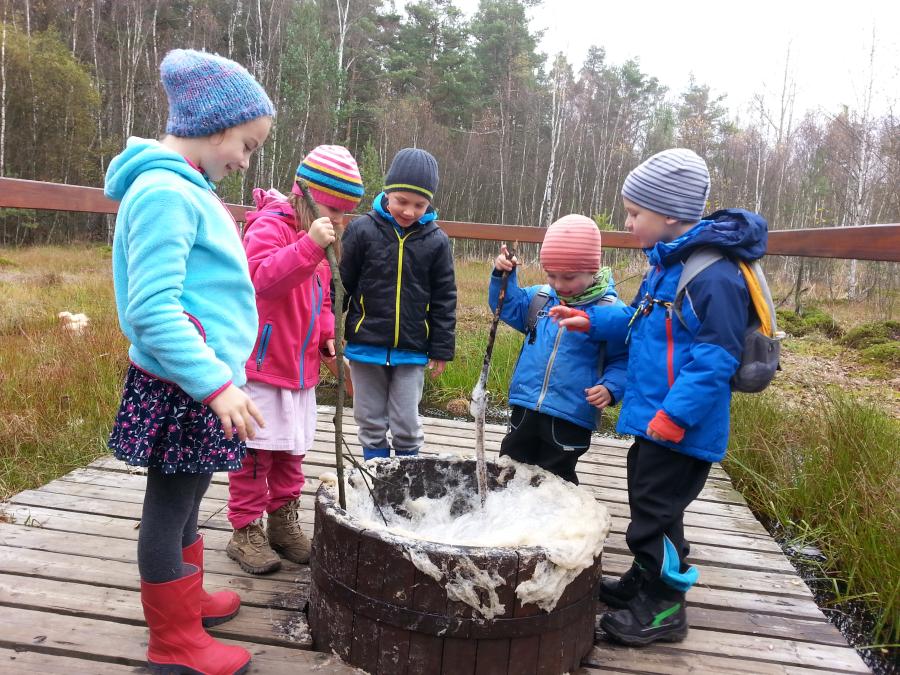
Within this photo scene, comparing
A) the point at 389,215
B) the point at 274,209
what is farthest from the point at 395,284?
the point at 274,209

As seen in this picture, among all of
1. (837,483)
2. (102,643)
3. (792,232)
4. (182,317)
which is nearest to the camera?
(182,317)

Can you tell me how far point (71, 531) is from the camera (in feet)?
8.00

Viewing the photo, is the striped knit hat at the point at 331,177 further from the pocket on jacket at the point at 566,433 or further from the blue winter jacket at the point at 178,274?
the pocket on jacket at the point at 566,433

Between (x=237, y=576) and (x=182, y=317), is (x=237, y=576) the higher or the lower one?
the lower one

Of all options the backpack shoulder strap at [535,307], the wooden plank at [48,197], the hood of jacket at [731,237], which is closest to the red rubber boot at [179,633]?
the backpack shoulder strap at [535,307]

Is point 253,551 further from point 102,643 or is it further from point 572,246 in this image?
point 572,246

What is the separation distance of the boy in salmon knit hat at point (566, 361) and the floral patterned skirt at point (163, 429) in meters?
1.14

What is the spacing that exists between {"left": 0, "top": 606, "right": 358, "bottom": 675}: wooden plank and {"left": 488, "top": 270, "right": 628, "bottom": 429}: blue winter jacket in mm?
1110

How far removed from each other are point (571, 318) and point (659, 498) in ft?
2.13

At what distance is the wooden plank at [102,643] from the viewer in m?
1.74

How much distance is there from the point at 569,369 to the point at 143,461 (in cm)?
146

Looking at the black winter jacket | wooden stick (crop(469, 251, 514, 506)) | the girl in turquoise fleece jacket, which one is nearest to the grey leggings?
the girl in turquoise fleece jacket

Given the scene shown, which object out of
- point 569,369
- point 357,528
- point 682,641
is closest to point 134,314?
point 357,528

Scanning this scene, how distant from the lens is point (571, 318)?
2.16m
